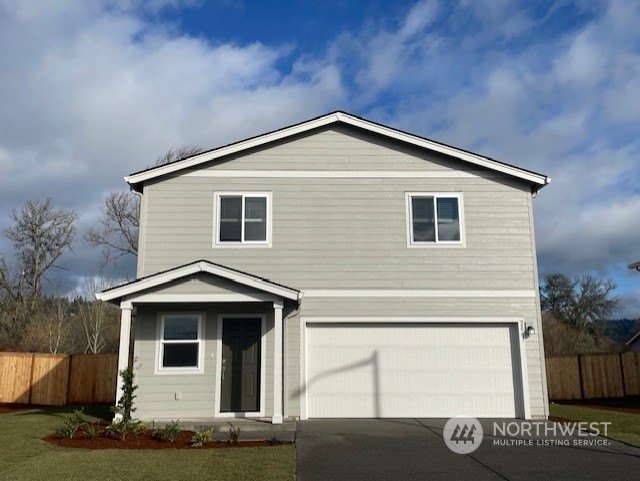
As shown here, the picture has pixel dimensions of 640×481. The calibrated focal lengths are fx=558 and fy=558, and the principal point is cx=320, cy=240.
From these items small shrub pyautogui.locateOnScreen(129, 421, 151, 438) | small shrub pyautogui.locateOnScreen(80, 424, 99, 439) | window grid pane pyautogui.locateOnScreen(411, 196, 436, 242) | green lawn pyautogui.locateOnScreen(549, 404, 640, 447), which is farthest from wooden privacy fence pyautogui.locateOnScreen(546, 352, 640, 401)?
small shrub pyautogui.locateOnScreen(80, 424, 99, 439)

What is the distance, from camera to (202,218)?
13.0 meters

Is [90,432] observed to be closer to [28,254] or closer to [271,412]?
[271,412]

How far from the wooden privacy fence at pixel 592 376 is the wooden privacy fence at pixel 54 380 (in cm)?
1453

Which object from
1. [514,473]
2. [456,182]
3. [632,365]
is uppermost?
[456,182]

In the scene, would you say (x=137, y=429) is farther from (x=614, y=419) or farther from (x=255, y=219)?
(x=614, y=419)

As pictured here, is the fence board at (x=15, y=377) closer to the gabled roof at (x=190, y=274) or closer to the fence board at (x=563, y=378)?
the gabled roof at (x=190, y=274)

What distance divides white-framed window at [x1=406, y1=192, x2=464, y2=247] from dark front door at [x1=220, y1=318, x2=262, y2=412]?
4.24m

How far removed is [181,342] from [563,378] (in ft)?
43.6

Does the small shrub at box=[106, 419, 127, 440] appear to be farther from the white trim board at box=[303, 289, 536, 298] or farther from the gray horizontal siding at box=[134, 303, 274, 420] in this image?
the white trim board at box=[303, 289, 536, 298]

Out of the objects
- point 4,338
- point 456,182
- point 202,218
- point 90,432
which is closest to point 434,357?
point 456,182

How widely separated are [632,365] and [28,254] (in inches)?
1124

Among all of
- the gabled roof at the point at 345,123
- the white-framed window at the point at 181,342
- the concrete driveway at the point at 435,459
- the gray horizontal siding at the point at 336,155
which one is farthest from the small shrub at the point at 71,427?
the gray horizontal siding at the point at 336,155

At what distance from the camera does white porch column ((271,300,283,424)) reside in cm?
1100

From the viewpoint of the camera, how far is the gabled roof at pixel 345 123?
43.0 feet
